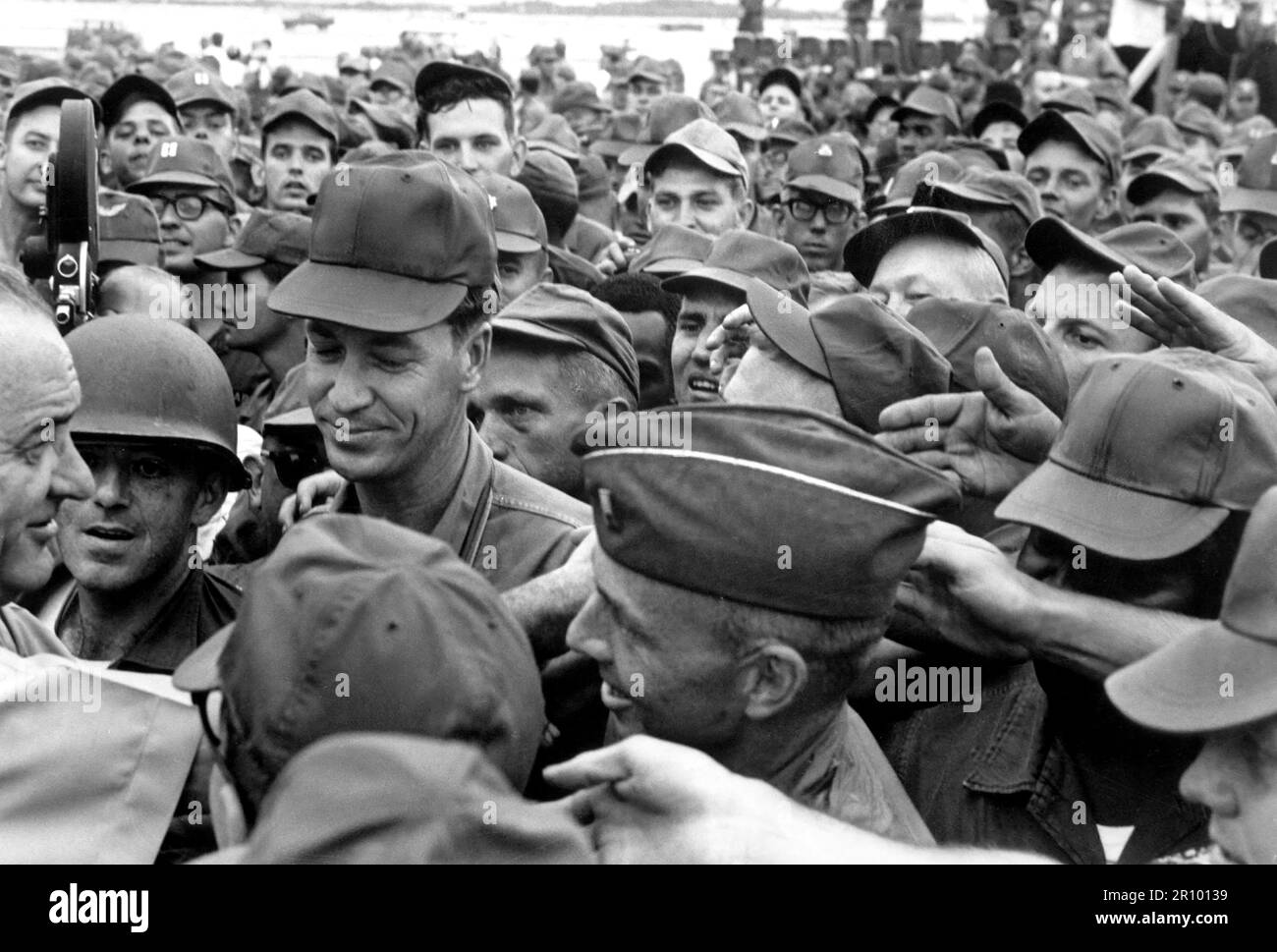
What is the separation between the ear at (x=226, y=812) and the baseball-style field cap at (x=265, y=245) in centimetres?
524

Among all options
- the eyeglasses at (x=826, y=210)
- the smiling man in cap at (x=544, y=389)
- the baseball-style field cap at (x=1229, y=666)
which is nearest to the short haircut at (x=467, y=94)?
the eyeglasses at (x=826, y=210)

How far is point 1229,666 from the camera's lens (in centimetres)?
241

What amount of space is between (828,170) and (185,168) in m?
2.98

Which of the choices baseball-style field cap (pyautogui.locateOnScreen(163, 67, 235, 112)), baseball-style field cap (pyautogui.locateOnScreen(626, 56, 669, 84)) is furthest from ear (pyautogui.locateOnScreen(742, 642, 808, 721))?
baseball-style field cap (pyautogui.locateOnScreen(626, 56, 669, 84))

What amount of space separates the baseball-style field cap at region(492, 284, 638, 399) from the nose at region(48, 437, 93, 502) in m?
1.43

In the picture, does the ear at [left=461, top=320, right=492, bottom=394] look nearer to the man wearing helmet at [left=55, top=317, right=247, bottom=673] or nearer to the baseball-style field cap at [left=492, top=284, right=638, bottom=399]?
the man wearing helmet at [left=55, top=317, right=247, bottom=673]

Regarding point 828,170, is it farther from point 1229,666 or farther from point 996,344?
point 1229,666

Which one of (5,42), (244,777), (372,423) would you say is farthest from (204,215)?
(5,42)

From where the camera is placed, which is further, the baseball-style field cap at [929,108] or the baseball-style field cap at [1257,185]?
the baseball-style field cap at [929,108]

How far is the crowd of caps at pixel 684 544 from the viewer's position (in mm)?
2193

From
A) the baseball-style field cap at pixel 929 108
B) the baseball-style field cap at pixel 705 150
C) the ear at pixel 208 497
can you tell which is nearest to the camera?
the ear at pixel 208 497

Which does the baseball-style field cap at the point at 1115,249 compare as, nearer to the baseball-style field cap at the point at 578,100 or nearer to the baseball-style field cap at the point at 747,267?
the baseball-style field cap at the point at 747,267

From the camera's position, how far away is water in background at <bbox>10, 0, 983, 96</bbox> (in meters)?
22.0
